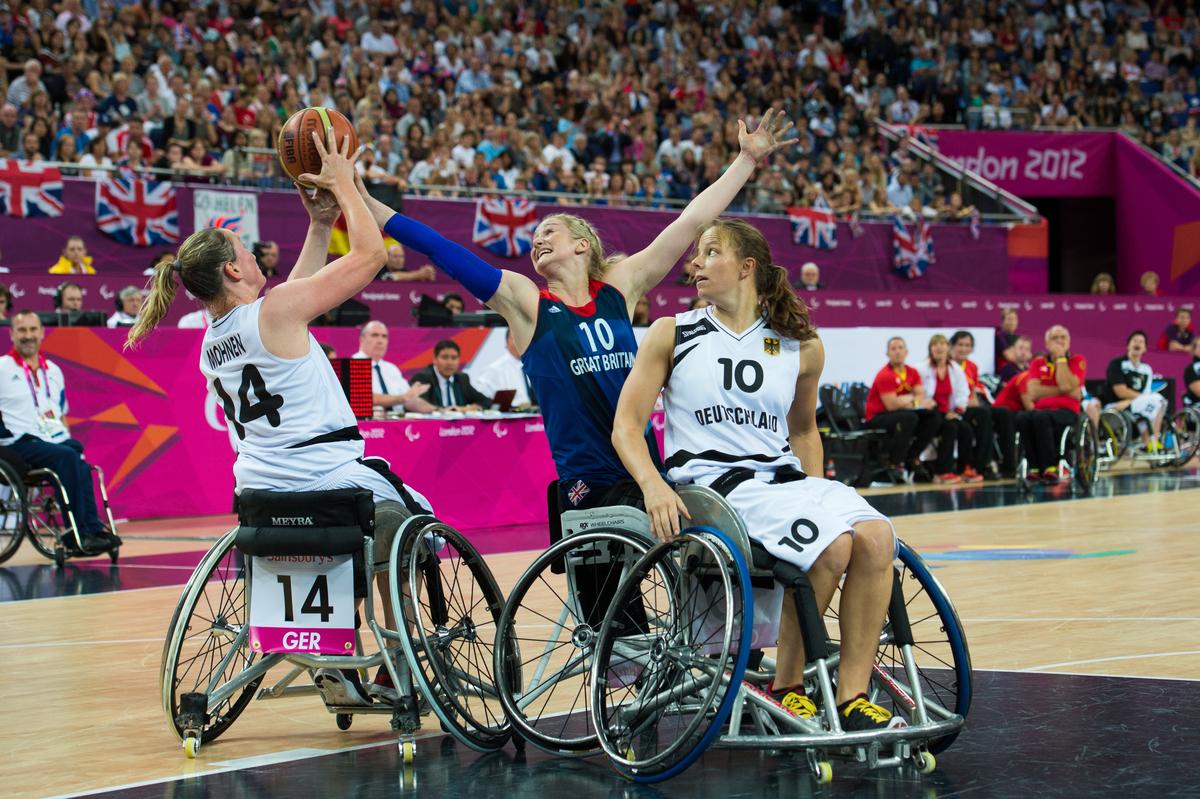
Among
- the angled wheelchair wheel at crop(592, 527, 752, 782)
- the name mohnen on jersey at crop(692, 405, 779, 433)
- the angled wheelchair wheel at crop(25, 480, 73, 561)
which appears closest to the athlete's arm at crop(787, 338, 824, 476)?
the name mohnen on jersey at crop(692, 405, 779, 433)

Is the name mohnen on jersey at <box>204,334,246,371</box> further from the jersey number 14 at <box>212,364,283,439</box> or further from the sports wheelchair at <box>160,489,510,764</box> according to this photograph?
the sports wheelchair at <box>160,489,510,764</box>

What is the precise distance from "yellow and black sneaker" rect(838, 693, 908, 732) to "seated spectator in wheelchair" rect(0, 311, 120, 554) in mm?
7028

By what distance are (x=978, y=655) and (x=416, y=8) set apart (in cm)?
1715

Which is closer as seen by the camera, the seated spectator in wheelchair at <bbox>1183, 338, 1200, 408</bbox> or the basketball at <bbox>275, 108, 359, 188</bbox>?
the basketball at <bbox>275, 108, 359, 188</bbox>

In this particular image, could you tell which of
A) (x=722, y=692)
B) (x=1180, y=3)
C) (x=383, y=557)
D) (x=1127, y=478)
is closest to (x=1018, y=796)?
(x=722, y=692)

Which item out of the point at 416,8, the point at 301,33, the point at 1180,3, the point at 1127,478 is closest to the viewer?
the point at 1127,478

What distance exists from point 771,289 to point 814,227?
53.7 feet

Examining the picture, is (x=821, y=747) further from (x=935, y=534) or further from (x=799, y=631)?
(x=935, y=534)

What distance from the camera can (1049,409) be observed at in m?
15.6

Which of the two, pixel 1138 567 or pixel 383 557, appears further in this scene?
pixel 1138 567

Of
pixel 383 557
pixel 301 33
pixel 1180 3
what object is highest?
pixel 1180 3

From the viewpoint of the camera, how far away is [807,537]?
4.41m

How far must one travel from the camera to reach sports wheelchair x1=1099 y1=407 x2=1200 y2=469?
666 inches

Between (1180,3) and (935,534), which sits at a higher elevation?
(1180,3)
